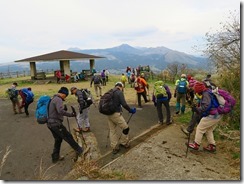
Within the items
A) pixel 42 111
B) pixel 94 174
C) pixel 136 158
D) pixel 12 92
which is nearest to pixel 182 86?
pixel 136 158

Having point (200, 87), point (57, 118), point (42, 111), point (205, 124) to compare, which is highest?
point (200, 87)

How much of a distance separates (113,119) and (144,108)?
Answer: 543 centimetres

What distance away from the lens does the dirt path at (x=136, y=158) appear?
15.6 ft

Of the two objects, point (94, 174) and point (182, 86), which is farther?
point (182, 86)

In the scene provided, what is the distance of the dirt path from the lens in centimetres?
475

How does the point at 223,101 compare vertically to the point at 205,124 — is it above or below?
above

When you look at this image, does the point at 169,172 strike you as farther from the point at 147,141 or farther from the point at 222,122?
the point at 222,122

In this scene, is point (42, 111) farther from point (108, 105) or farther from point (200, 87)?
point (200, 87)

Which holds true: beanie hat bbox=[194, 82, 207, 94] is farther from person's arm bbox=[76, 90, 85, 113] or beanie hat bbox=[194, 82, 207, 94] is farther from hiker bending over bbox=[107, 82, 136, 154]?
person's arm bbox=[76, 90, 85, 113]

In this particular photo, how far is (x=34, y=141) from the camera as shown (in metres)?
7.12

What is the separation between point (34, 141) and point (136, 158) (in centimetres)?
329

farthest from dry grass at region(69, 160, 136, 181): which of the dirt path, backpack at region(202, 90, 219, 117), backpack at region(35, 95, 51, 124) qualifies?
backpack at region(202, 90, 219, 117)

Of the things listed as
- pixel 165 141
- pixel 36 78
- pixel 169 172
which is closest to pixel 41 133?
pixel 165 141

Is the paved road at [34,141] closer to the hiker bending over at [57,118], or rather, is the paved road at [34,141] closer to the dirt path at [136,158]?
the dirt path at [136,158]
